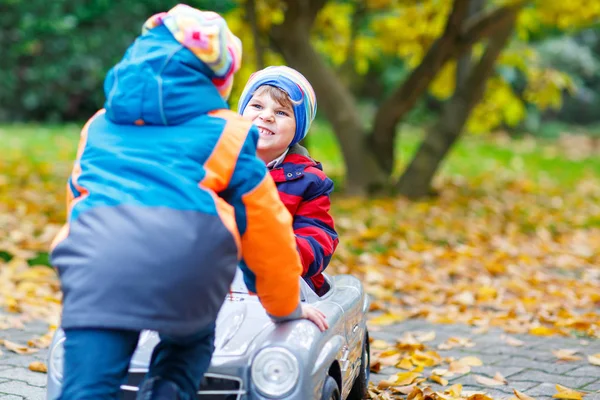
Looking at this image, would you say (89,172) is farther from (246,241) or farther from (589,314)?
(589,314)

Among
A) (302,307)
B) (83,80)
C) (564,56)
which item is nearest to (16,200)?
(302,307)

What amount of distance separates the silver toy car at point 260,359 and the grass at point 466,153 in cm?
819

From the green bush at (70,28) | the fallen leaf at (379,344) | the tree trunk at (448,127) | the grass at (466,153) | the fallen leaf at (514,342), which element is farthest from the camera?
the grass at (466,153)

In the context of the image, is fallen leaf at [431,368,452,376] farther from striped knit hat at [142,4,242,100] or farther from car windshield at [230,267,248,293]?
striped knit hat at [142,4,242,100]

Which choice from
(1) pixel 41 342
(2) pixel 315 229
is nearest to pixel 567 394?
(2) pixel 315 229

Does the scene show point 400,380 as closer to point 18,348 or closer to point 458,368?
point 458,368

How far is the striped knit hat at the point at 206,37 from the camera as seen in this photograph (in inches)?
84.0

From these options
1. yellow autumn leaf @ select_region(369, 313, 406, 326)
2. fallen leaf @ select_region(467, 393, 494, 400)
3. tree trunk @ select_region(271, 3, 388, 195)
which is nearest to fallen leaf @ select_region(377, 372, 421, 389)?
fallen leaf @ select_region(467, 393, 494, 400)

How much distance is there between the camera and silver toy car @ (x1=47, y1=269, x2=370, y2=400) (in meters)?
2.43

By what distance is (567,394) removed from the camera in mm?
3484

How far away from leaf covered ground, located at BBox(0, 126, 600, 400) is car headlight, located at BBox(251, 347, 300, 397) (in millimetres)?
1166

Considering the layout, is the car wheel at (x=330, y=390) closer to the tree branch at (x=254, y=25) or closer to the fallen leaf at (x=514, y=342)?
the fallen leaf at (x=514, y=342)

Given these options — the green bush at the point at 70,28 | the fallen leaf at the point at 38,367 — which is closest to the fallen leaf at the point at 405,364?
the fallen leaf at the point at 38,367

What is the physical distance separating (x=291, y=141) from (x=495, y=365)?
1.65m
